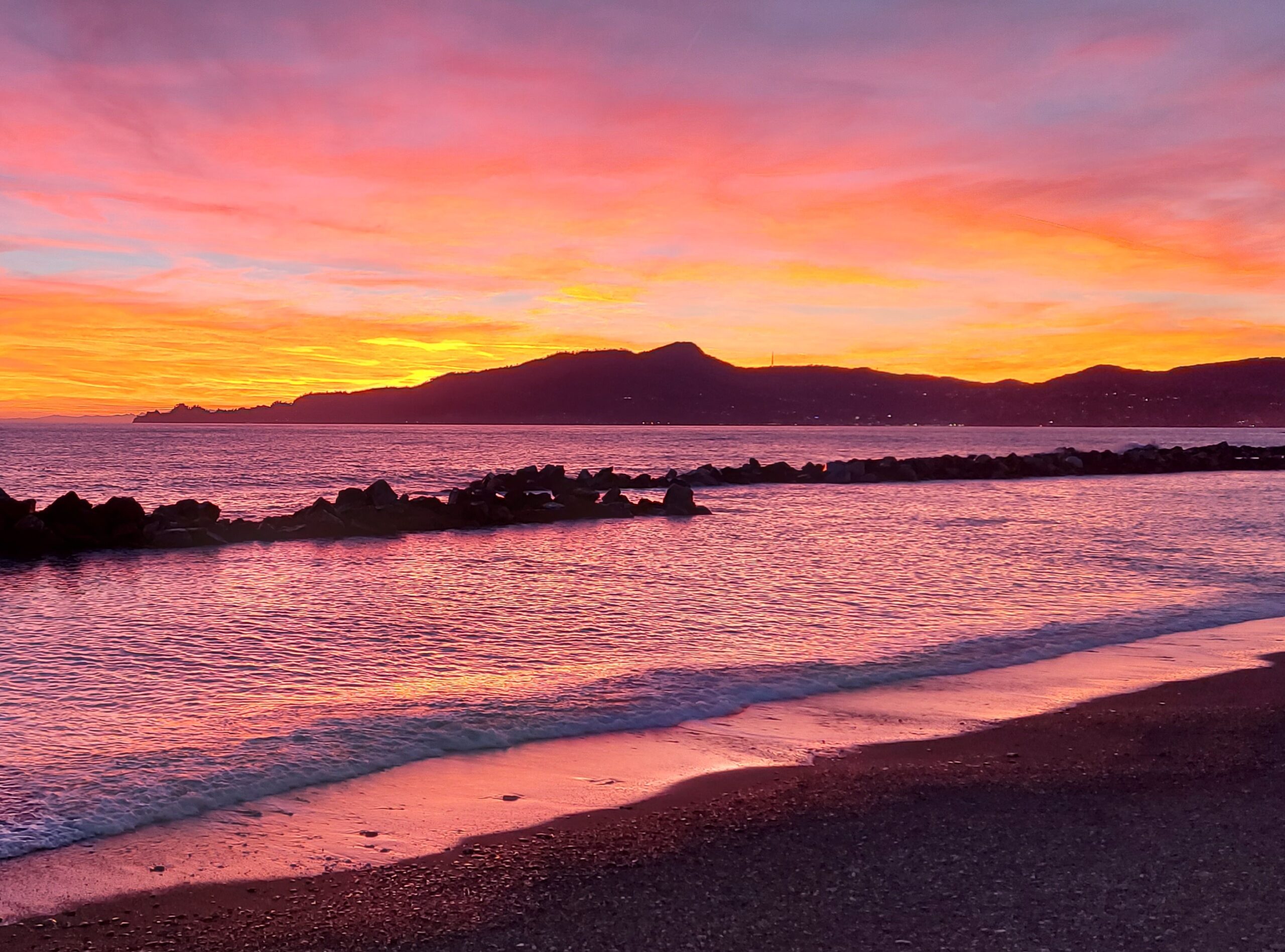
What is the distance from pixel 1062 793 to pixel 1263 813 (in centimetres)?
100

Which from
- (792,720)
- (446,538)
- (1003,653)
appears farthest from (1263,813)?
(446,538)

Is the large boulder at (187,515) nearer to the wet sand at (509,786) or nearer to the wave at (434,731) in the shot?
the wave at (434,731)

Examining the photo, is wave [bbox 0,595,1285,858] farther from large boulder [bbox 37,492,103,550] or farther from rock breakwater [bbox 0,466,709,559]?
large boulder [bbox 37,492,103,550]

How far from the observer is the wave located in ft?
18.1

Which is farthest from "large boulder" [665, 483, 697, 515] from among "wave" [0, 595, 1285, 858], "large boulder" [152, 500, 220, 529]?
"wave" [0, 595, 1285, 858]

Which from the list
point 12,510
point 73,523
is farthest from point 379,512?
point 12,510

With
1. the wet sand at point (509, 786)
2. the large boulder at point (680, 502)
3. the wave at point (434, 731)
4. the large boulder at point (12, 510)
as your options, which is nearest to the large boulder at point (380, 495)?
the large boulder at point (12, 510)

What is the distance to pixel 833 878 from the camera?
449 centimetres

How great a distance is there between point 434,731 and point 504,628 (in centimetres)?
412

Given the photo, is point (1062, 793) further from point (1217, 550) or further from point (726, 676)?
point (1217, 550)

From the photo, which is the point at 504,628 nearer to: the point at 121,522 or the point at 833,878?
the point at 833,878

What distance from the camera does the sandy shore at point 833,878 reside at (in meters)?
3.95

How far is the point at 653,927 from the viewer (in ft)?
13.2

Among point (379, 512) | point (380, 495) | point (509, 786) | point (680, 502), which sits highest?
point (380, 495)
